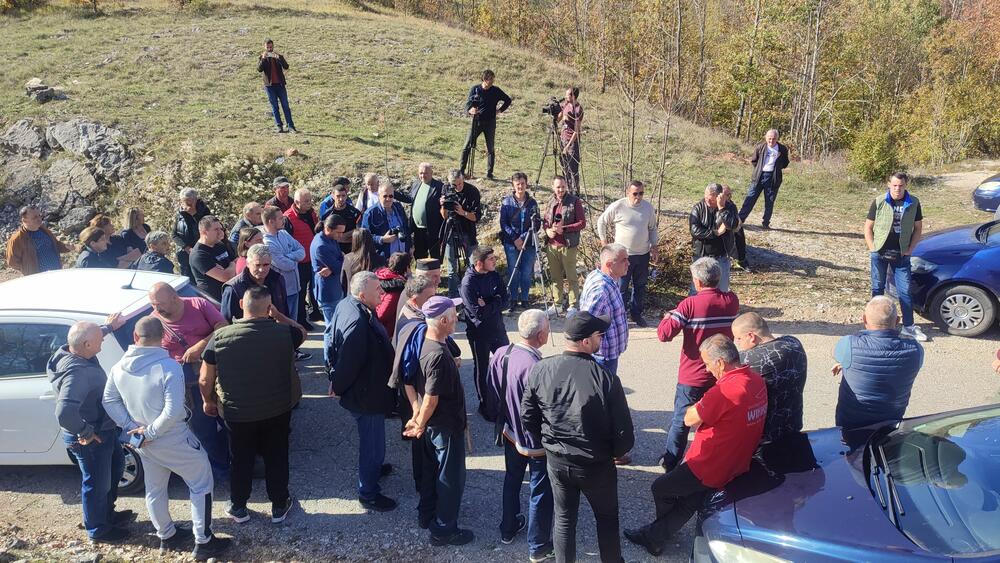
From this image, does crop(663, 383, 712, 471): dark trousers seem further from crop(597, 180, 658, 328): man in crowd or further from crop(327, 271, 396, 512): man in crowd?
crop(597, 180, 658, 328): man in crowd

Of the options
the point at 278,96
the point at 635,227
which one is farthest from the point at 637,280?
the point at 278,96

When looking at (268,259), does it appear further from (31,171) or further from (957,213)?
(957,213)

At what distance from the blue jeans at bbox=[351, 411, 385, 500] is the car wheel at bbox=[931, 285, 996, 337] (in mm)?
6672

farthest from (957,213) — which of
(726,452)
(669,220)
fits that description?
(726,452)

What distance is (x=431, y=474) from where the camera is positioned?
184 inches

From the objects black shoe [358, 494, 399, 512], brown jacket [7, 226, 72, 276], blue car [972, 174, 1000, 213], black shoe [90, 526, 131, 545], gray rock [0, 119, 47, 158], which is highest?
gray rock [0, 119, 47, 158]

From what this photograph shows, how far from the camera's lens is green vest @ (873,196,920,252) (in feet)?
24.7

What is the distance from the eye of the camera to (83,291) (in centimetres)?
549

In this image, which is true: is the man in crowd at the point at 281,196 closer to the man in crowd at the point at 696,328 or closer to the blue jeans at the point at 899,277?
the man in crowd at the point at 696,328

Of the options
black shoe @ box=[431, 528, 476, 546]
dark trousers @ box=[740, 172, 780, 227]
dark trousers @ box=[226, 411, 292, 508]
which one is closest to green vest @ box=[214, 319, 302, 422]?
dark trousers @ box=[226, 411, 292, 508]

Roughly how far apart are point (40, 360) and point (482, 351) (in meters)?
3.51

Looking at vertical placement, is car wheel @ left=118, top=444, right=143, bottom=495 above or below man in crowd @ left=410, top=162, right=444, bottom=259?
below

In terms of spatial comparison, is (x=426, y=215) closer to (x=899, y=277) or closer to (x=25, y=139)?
(x=899, y=277)

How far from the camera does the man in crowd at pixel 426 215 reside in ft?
28.6
